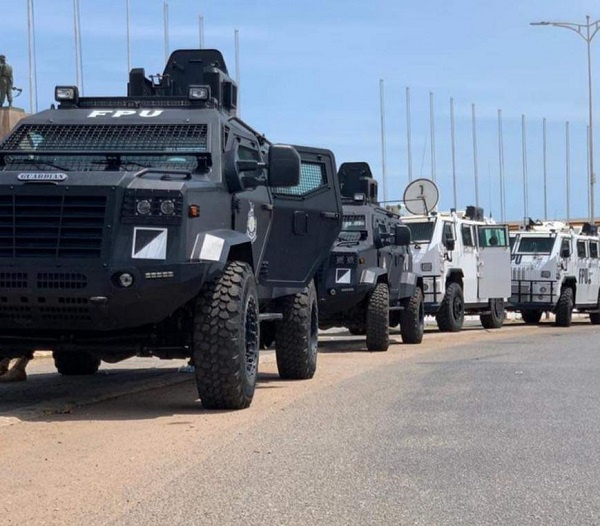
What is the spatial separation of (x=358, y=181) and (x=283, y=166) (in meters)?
9.08

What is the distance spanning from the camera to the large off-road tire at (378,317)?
15930 mm

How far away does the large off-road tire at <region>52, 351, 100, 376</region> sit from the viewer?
1131 centimetres

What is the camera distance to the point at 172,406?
344 inches

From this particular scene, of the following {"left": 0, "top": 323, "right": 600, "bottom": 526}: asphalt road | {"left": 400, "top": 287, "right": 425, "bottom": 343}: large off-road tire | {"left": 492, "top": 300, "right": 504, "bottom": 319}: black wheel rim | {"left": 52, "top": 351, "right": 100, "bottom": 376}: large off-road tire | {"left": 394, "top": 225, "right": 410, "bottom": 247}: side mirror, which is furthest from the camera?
{"left": 492, "top": 300, "right": 504, "bottom": 319}: black wheel rim

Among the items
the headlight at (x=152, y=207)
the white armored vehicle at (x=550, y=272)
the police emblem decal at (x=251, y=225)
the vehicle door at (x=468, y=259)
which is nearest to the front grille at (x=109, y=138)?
the police emblem decal at (x=251, y=225)

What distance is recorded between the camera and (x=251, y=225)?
933cm

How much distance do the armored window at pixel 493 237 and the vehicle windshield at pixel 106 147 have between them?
16282 millimetres

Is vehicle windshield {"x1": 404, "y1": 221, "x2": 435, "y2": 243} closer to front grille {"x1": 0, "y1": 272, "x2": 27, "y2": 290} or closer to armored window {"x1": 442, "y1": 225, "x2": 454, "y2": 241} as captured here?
armored window {"x1": 442, "y1": 225, "x2": 454, "y2": 241}

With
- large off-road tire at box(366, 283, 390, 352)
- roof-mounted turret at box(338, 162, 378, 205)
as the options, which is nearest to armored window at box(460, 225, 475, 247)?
roof-mounted turret at box(338, 162, 378, 205)

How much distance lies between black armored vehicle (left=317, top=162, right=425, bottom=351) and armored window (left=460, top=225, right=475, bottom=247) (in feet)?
14.1

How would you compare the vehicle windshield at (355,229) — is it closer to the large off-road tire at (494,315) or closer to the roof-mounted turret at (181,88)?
the roof-mounted turret at (181,88)

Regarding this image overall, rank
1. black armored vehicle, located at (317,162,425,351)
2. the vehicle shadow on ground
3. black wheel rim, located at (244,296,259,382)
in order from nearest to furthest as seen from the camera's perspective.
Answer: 1. the vehicle shadow on ground
2. black wheel rim, located at (244,296,259,382)
3. black armored vehicle, located at (317,162,425,351)

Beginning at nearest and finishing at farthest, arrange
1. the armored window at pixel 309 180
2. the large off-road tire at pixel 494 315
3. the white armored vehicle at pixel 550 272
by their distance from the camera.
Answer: the armored window at pixel 309 180 < the large off-road tire at pixel 494 315 < the white armored vehicle at pixel 550 272

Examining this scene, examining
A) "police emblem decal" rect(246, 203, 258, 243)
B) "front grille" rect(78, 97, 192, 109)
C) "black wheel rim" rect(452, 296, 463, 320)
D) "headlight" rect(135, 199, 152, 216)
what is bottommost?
"black wheel rim" rect(452, 296, 463, 320)
